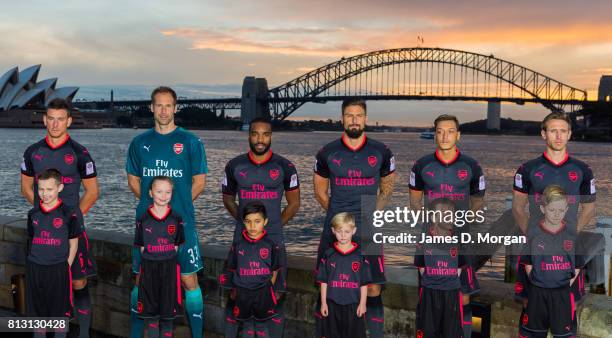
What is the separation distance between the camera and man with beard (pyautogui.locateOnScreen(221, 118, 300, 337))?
459 cm

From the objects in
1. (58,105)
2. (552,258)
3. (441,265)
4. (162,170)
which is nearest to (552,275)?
(552,258)

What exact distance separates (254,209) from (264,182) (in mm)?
443

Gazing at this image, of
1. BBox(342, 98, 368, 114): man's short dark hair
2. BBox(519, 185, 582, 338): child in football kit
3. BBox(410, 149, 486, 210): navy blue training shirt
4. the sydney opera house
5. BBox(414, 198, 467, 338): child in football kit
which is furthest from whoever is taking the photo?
the sydney opera house

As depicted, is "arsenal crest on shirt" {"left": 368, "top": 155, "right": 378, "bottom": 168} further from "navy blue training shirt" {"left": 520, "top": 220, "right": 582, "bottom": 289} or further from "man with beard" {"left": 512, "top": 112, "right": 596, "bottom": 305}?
"navy blue training shirt" {"left": 520, "top": 220, "right": 582, "bottom": 289}

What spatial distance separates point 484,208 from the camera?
457 centimetres

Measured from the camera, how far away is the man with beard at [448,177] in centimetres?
439

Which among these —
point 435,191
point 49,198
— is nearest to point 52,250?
point 49,198

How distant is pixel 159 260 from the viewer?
14.7ft

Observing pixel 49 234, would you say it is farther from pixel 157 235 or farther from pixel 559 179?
pixel 559 179

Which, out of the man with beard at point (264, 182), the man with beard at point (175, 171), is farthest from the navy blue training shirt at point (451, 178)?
the man with beard at point (175, 171)

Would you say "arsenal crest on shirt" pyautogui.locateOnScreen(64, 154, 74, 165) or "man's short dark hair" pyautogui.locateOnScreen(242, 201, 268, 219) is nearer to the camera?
"man's short dark hair" pyautogui.locateOnScreen(242, 201, 268, 219)

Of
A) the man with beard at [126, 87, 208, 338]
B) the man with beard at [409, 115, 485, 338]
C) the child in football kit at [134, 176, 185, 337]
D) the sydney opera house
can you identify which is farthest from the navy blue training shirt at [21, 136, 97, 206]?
the sydney opera house

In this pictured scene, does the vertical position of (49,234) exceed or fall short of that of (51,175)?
it falls short

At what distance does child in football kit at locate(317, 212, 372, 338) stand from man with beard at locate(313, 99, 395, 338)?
0.28 m
